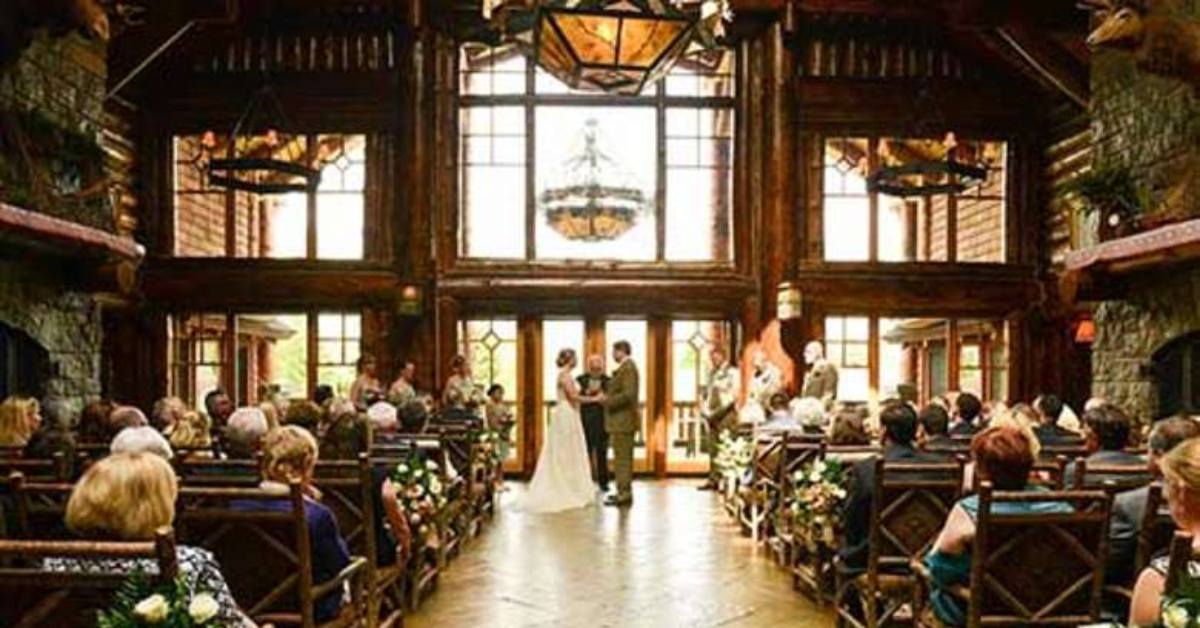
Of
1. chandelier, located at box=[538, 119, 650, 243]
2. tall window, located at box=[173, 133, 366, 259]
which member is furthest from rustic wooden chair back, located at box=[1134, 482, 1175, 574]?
tall window, located at box=[173, 133, 366, 259]

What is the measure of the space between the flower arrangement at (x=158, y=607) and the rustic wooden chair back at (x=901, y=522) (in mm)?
3065

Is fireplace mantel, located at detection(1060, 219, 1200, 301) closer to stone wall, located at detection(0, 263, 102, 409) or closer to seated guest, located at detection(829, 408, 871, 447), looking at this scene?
seated guest, located at detection(829, 408, 871, 447)

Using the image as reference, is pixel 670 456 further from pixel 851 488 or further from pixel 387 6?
pixel 851 488

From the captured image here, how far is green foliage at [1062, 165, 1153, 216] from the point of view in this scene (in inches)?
340

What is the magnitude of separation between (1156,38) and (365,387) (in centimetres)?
711

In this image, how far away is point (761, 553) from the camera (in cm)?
773

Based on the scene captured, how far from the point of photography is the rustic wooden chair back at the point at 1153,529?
354 cm

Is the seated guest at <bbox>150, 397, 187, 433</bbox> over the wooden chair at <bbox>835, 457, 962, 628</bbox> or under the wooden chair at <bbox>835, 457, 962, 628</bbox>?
over

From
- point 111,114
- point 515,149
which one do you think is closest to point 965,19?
point 515,149

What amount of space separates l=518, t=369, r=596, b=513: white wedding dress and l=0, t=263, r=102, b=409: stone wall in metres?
3.70

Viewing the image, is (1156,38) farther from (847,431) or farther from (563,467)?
(563,467)

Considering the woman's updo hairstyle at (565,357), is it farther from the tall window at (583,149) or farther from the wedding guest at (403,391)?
the tall window at (583,149)

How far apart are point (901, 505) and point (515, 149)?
9.53 m

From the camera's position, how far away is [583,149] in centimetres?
1360
